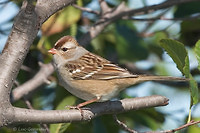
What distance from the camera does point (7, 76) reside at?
6.84 ft

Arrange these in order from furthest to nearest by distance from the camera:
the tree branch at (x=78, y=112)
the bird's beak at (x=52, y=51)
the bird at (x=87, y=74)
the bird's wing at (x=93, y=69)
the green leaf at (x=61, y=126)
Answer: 1. the bird's beak at (x=52, y=51)
2. the bird's wing at (x=93, y=69)
3. the bird at (x=87, y=74)
4. the green leaf at (x=61, y=126)
5. the tree branch at (x=78, y=112)

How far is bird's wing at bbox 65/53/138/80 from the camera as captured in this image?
3332 millimetres

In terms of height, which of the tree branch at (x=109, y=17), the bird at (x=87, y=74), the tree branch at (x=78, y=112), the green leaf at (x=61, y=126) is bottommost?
the green leaf at (x=61, y=126)

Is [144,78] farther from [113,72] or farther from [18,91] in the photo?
[18,91]

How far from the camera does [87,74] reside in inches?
135

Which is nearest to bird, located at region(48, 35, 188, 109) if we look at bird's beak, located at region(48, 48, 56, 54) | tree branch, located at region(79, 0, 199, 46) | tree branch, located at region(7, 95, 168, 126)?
bird's beak, located at region(48, 48, 56, 54)

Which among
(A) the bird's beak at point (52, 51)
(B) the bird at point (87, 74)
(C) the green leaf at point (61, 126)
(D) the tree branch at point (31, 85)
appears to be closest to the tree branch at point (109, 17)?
(B) the bird at point (87, 74)

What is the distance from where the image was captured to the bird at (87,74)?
126 inches

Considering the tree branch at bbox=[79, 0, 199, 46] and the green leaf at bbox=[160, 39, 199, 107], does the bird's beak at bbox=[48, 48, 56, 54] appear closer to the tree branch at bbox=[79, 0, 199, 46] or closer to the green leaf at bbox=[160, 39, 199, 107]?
the tree branch at bbox=[79, 0, 199, 46]

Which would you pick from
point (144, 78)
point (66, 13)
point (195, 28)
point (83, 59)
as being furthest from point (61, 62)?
point (195, 28)

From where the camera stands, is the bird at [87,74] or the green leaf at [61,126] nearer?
the green leaf at [61,126]

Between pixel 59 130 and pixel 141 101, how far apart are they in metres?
0.63

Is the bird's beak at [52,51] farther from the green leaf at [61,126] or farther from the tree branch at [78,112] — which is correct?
the tree branch at [78,112]

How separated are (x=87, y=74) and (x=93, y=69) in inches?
3.7
